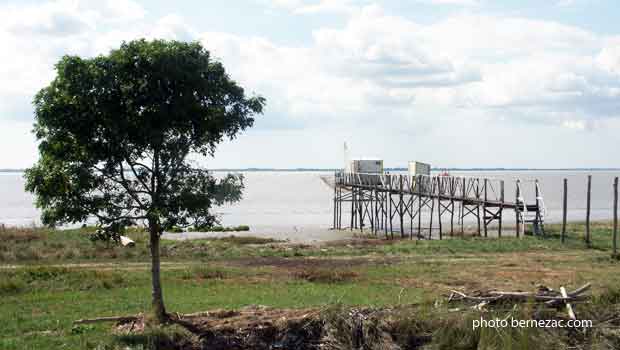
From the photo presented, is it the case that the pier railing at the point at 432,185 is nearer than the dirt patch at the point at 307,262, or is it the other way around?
the dirt patch at the point at 307,262

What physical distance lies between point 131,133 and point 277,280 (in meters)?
10.6

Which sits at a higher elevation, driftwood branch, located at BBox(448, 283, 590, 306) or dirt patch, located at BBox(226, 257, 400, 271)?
driftwood branch, located at BBox(448, 283, 590, 306)

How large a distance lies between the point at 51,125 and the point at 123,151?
1480 mm

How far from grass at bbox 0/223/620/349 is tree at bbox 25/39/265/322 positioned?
2.64 metres

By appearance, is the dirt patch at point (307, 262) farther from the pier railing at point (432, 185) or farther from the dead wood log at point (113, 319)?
the pier railing at point (432, 185)

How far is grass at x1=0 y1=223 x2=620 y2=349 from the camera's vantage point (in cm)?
1371

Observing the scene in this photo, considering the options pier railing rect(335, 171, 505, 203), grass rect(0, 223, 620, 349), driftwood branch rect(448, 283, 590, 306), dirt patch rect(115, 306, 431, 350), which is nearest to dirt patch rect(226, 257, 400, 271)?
grass rect(0, 223, 620, 349)

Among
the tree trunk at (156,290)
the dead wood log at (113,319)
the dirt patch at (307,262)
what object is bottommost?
the dirt patch at (307,262)

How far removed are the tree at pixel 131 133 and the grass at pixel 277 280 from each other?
8.65ft

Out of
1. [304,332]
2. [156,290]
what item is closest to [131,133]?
[156,290]

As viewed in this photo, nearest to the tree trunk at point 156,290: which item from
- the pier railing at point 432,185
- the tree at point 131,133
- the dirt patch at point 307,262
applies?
the tree at point 131,133

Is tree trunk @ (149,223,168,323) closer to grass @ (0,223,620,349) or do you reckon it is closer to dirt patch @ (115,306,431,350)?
dirt patch @ (115,306,431,350)

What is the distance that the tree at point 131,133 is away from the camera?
13133mm

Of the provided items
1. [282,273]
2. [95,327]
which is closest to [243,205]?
[282,273]
